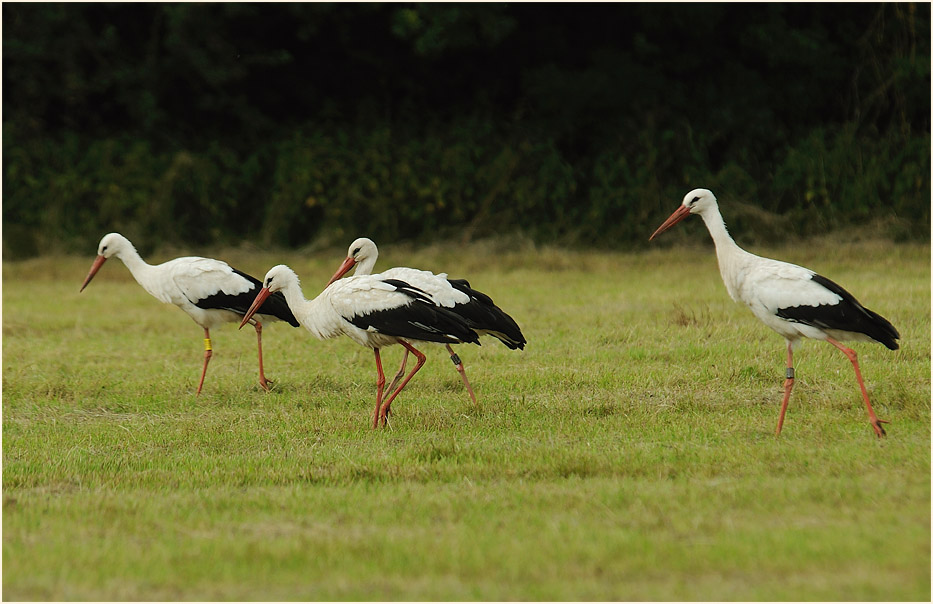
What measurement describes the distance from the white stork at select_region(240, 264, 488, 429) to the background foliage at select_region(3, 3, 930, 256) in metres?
10.2

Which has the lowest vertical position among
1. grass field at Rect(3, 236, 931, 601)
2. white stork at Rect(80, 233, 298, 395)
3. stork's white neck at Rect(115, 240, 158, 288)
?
grass field at Rect(3, 236, 931, 601)

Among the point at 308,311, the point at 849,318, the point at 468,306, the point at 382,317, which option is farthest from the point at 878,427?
the point at 308,311

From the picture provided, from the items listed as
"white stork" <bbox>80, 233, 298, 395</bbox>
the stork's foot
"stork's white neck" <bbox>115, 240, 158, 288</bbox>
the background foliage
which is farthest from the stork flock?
the background foliage

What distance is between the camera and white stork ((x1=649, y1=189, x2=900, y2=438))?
18.3 feet

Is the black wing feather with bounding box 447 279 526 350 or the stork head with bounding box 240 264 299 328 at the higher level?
the stork head with bounding box 240 264 299 328

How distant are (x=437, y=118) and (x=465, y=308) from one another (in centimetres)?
1236

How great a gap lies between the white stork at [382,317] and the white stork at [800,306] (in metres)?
1.41

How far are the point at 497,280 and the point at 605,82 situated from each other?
16.6ft

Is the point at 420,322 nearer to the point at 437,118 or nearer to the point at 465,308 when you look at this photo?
the point at 465,308

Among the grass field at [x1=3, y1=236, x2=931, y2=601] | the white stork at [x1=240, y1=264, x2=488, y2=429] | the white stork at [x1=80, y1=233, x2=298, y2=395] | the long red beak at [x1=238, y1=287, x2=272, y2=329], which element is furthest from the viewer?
the white stork at [x1=80, y1=233, x2=298, y2=395]

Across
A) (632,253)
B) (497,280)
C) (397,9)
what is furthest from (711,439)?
(397,9)

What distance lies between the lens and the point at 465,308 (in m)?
6.38

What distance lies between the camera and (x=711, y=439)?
17.7ft

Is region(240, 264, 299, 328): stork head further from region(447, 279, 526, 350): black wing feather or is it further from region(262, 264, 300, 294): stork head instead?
region(447, 279, 526, 350): black wing feather
